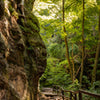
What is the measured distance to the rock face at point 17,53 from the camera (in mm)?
4199

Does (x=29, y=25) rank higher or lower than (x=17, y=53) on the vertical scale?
higher

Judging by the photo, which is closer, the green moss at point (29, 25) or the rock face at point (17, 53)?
the rock face at point (17, 53)

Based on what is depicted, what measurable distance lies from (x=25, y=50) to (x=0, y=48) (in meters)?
2.03

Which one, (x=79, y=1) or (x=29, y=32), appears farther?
(x=79, y=1)

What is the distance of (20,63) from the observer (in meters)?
5.33

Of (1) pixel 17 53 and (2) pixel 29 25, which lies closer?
(1) pixel 17 53

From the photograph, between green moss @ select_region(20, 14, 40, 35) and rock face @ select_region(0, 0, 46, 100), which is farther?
green moss @ select_region(20, 14, 40, 35)

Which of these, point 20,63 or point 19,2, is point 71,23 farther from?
point 20,63

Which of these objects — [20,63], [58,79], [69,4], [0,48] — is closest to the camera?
[0,48]

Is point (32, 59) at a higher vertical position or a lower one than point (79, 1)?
lower

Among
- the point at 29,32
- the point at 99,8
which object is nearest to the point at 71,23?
the point at 99,8

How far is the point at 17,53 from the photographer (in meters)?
5.23

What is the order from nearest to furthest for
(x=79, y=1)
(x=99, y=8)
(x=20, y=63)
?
1. (x=20, y=63)
2. (x=99, y=8)
3. (x=79, y=1)

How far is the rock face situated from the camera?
13.8 ft
